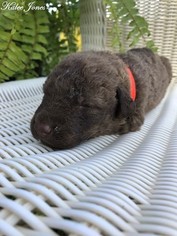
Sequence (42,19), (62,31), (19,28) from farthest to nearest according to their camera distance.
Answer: (62,31) < (42,19) < (19,28)

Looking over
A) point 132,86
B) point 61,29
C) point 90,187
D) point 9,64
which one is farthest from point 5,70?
point 90,187

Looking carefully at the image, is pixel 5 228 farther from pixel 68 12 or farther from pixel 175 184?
pixel 68 12

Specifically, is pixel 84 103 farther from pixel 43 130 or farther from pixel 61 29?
pixel 61 29

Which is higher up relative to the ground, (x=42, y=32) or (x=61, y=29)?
(x=42, y=32)

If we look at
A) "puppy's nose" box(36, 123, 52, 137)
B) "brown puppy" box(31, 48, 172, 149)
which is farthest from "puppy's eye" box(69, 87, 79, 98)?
"puppy's nose" box(36, 123, 52, 137)

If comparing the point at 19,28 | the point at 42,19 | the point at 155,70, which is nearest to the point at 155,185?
the point at 155,70

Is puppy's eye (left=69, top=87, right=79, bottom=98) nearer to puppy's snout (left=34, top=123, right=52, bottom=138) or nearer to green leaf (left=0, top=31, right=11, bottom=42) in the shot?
puppy's snout (left=34, top=123, right=52, bottom=138)
